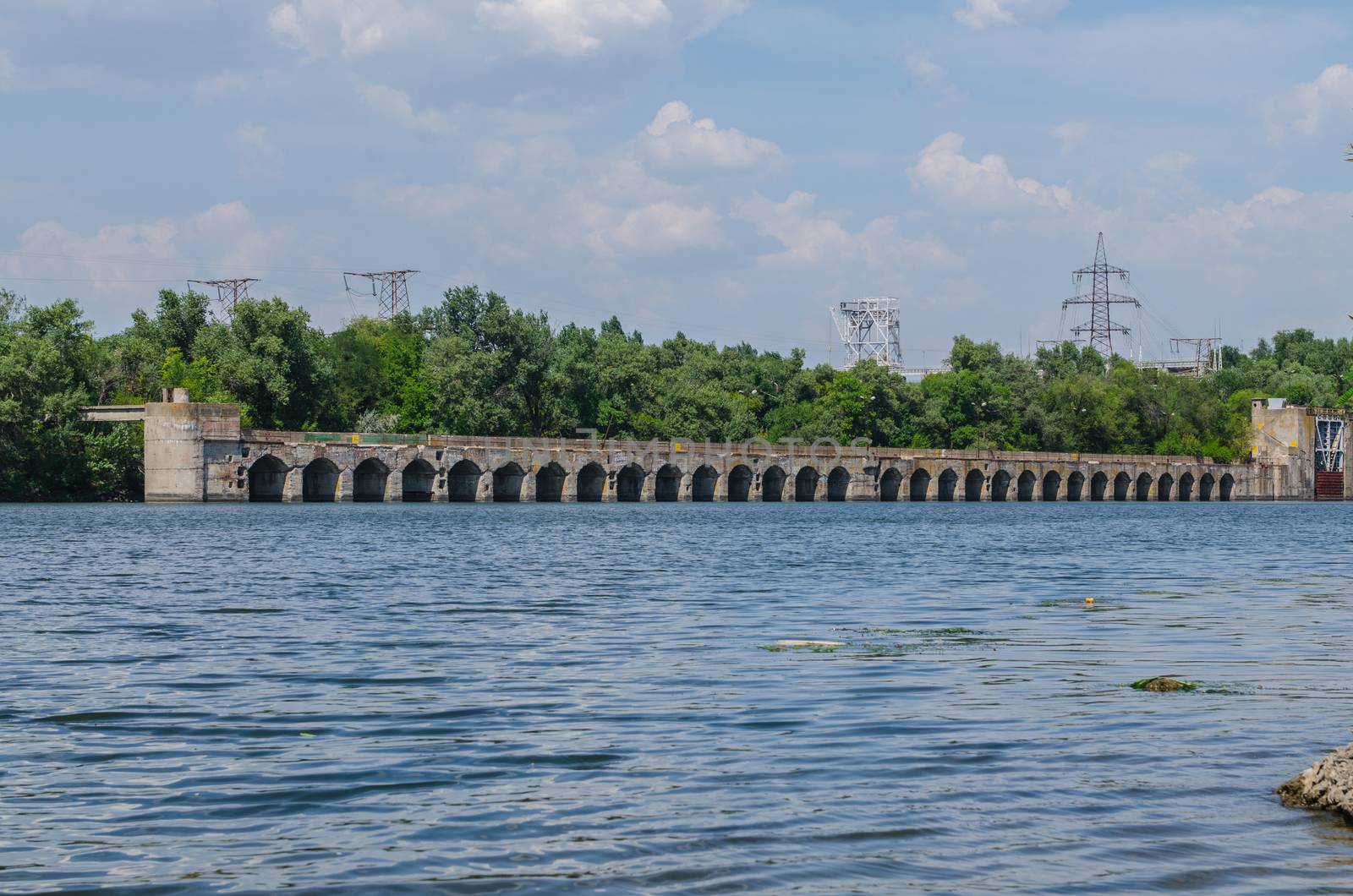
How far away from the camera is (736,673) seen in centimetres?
1777

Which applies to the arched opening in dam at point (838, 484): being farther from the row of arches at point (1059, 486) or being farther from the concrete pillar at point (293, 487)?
the concrete pillar at point (293, 487)

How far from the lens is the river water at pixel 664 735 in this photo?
31.8ft

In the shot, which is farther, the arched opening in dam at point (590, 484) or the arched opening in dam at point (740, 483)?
the arched opening in dam at point (740, 483)

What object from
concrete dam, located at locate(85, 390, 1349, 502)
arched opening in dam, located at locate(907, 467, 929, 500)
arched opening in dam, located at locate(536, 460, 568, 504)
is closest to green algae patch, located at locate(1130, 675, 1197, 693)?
concrete dam, located at locate(85, 390, 1349, 502)

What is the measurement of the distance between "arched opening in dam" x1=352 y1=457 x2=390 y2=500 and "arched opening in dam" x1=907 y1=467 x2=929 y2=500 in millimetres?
48493

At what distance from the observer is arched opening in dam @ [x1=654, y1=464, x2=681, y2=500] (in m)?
108

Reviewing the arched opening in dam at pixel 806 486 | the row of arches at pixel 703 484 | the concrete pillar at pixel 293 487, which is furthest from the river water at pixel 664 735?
the arched opening in dam at pixel 806 486

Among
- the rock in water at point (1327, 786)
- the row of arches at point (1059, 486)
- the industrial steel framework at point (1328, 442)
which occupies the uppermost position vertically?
the industrial steel framework at point (1328, 442)

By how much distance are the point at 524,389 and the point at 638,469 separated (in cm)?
1338

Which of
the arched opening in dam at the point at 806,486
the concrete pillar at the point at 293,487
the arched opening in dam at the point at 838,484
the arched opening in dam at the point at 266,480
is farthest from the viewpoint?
the arched opening in dam at the point at 838,484

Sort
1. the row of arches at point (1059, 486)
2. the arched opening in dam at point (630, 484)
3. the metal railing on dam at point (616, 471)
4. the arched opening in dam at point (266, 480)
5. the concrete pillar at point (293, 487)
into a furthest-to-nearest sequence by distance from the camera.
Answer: the row of arches at point (1059, 486), the arched opening in dam at point (630, 484), the arched opening in dam at point (266, 480), the concrete pillar at point (293, 487), the metal railing on dam at point (616, 471)

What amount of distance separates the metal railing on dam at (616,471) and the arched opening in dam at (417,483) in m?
0.13

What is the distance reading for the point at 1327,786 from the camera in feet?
35.0

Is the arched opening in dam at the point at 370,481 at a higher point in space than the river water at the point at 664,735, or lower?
higher
